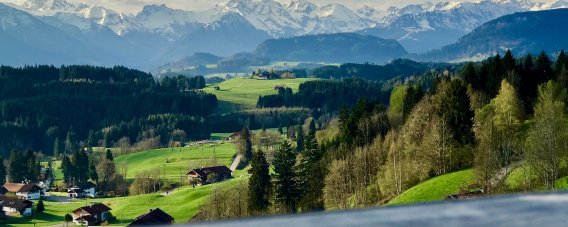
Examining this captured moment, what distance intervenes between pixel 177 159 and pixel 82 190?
28917 millimetres

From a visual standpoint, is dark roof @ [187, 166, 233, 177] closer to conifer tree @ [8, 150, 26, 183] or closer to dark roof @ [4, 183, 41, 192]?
dark roof @ [4, 183, 41, 192]

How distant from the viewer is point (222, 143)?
537ft

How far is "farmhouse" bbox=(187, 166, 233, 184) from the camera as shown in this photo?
4277 inches

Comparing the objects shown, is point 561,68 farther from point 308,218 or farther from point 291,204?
point 308,218

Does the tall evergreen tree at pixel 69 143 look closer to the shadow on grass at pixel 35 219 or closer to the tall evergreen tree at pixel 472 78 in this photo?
the shadow on grass at pixel 35 219

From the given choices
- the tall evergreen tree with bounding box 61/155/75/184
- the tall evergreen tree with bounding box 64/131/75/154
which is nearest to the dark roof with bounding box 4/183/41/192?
the tall evergreen tree with bounding box 61/155/75/184

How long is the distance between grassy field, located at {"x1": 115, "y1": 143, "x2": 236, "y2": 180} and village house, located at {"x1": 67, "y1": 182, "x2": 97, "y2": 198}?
24.4ft

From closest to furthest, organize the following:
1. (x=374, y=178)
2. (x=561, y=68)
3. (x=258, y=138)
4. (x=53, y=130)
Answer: (x=374, y=178) < (x=561, y=68) < (x=258, y=138) < (x=53, y=130)

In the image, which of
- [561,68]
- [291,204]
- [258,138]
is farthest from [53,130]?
[561,68]

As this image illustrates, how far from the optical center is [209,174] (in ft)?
360

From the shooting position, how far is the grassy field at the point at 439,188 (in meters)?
36.8

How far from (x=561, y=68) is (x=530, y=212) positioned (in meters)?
57.7

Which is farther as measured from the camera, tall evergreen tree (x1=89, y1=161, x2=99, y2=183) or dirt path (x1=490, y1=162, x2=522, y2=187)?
tall evergreen tree (x1=89, y1=161, x2=99, y2=183)

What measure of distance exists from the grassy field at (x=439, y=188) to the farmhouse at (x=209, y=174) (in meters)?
69.6
